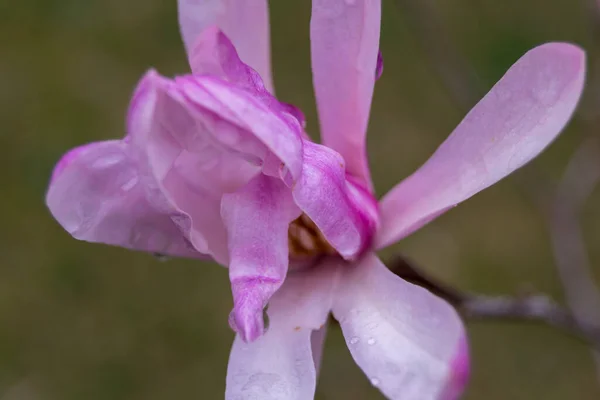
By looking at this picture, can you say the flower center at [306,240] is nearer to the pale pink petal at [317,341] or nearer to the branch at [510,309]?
the pale pink petal at [317,341]

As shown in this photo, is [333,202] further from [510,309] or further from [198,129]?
[510,309]

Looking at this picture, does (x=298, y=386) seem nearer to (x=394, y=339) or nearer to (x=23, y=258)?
(x=394, y=339)

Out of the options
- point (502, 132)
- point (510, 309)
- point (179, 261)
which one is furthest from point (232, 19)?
point (179, 261)

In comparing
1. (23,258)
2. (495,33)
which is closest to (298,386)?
(23,258)

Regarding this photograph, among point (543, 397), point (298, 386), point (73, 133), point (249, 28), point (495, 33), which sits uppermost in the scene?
point (249, 28)

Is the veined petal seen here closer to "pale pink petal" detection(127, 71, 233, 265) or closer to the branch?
"pale pink petal" detection(127, 71, 233, 265)

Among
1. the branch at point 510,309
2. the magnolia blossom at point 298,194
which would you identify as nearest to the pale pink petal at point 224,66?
the magnolia blossom at point 298,194
